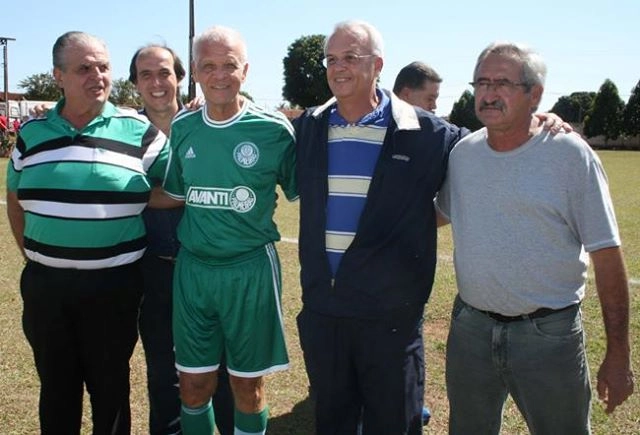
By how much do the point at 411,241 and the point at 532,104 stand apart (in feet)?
2.58

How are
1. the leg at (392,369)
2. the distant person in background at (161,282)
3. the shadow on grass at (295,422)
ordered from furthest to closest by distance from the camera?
the shadow on grass at (295,422) → the distant person in background at (161,282) → the leg at (392,369)

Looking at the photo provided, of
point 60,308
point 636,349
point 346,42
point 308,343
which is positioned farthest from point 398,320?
point 636,349

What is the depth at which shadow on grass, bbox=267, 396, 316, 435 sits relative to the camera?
399 centimetres

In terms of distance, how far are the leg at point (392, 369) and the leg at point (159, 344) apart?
4.06ft

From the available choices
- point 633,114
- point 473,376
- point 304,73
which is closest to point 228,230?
point 473,376

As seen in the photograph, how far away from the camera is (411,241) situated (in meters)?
2.83

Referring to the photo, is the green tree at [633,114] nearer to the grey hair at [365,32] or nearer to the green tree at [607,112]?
the green tree at [607,112]

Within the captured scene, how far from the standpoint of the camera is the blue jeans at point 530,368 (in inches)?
100

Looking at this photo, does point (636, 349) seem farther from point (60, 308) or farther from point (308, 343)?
point (60, 308)

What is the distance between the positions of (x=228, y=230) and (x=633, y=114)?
222ft

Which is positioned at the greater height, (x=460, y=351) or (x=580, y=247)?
(x=580, y=247)

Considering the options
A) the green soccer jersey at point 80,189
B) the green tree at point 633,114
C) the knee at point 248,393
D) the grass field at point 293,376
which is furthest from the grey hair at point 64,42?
the green tree at point 633,114

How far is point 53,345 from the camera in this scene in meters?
3.09

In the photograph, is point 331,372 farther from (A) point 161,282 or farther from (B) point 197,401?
(A) point 161,282
